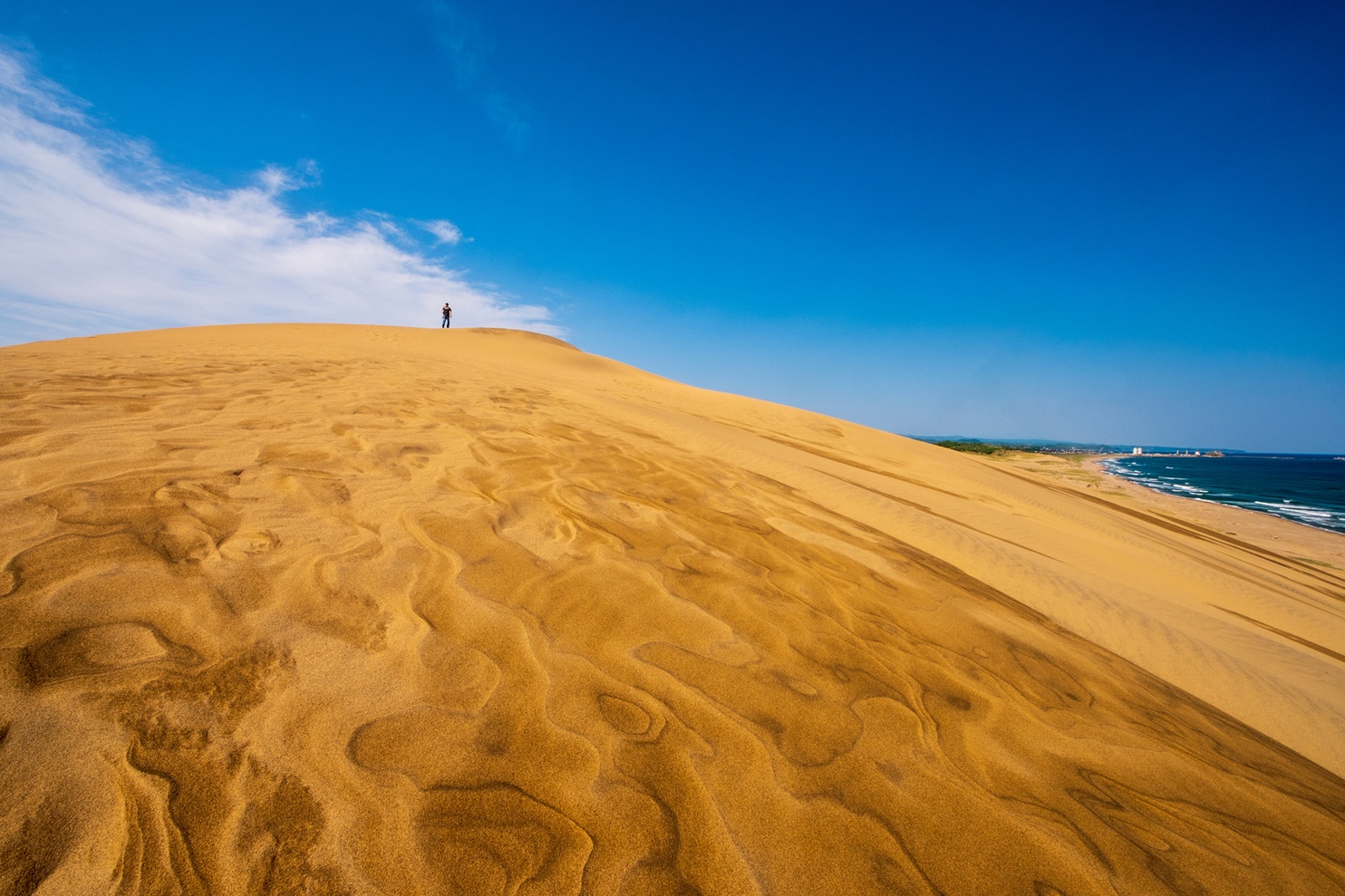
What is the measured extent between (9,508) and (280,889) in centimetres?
231

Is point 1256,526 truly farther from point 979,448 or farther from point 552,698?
point 979,448

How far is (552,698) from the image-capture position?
66.2 inches

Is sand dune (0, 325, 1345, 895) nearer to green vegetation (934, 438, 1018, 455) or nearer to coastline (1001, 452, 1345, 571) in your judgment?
coastline (1001, 452, 1345, 571)

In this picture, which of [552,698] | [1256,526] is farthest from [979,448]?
[552,698]

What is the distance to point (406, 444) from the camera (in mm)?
3953

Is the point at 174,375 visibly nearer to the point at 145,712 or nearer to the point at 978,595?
the point at 145,712

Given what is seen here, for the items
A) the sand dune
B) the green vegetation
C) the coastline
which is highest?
the sand dune

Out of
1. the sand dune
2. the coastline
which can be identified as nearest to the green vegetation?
the coastline

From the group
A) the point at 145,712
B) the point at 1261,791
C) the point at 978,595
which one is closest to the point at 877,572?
the point at 978,595

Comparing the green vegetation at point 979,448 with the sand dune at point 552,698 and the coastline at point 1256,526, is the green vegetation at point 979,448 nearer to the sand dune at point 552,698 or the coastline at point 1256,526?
the coastline at point 1256,526

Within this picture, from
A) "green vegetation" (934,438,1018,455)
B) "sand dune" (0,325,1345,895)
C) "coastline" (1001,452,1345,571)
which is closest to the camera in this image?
"sand dune" (0,325,1345,895)

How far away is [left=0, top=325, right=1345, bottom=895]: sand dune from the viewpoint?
1192 mm

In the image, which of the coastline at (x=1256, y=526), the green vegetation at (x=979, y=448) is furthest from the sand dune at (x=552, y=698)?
the green vegetation at (x=979, y=448)

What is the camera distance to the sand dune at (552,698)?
3.91ft
